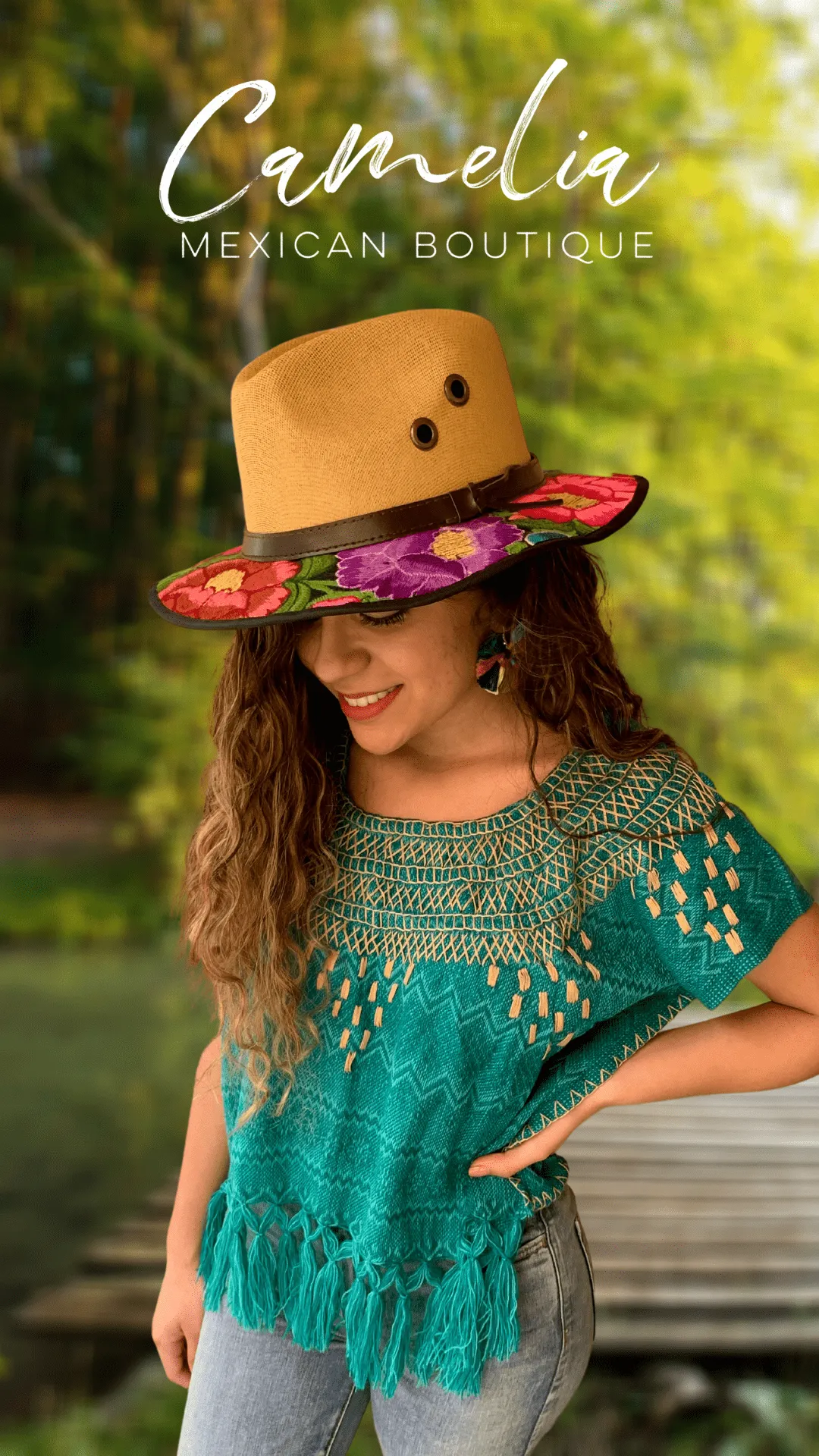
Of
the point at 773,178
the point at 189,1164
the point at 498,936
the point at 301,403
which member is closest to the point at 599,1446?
the point at 189,1164

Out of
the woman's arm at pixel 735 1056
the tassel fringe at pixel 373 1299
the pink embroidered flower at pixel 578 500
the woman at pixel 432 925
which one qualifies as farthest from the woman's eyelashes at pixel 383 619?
the tassel fringe at pixel 373 1299

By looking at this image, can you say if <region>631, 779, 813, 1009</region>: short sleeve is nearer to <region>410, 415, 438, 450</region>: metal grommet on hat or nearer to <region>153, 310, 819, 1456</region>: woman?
<region>153, 310, 819, 1456</region>: woman

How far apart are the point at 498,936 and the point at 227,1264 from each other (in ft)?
1.33

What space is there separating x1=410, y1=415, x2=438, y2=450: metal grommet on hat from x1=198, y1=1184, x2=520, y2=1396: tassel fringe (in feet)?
2.15

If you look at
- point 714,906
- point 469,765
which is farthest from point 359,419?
point 714,906

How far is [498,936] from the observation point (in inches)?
41.8

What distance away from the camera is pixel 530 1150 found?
1.08 metres

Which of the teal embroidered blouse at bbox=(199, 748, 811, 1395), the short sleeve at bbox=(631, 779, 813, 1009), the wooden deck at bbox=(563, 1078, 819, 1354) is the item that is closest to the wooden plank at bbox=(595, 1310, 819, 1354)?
the wooden deck at bbox=(563, 1078, 819, 1354)

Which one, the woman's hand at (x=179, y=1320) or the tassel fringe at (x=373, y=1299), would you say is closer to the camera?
the tassel fringe at (x=373, y=1299)

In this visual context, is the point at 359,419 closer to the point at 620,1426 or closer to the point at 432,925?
the point at 432,925

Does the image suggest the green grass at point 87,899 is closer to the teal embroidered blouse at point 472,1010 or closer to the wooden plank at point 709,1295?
the wooden plank at point 709,1295

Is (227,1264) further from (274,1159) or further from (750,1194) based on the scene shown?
(750,1194)

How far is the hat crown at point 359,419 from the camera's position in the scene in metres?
0.96

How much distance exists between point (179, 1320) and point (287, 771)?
21.5 inches
